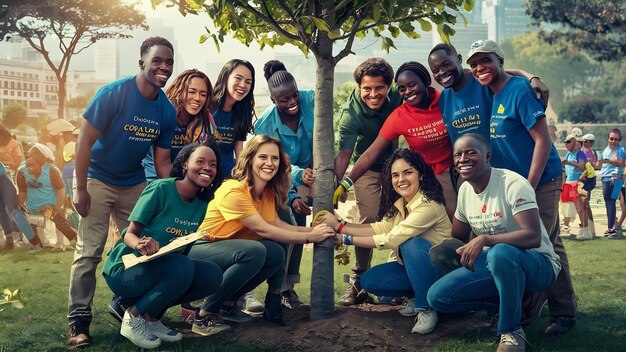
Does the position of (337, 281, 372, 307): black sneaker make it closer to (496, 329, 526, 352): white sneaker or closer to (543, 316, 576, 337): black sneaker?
(543, 316, 576, 337): black sneaker

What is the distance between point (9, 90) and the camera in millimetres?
64812

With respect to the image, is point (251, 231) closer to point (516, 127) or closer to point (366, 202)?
point (366, 202)

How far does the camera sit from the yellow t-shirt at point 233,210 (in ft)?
19.6

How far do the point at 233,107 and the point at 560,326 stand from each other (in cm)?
304

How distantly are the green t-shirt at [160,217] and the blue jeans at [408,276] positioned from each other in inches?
55.7

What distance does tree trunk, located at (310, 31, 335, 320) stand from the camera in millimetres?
6117

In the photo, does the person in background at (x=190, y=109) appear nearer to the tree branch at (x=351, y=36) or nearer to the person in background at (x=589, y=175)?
the tree branch at (x=351, y=36)

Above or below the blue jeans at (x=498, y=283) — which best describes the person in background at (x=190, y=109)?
above

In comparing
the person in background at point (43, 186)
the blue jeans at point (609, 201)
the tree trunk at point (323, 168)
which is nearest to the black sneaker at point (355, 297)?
the tree trunk at point (323, 168)

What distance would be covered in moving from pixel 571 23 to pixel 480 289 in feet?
88.4

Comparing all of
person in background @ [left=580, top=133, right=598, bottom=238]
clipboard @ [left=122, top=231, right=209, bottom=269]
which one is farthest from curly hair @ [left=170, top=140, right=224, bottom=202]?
person in background @ [left=580, top=133, right=598, bottom=238]

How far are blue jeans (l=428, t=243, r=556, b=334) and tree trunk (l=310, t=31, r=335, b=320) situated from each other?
828 mm

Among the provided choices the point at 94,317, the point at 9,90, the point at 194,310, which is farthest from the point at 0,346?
the point at 9,90

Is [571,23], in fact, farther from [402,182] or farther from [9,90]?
[9,90]
